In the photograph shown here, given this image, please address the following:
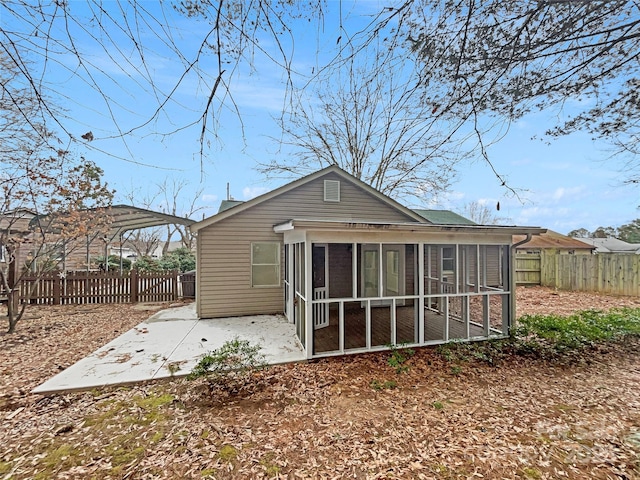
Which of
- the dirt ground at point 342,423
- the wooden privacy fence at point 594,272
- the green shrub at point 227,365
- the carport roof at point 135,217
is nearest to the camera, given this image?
the dirt ground at point 342,423

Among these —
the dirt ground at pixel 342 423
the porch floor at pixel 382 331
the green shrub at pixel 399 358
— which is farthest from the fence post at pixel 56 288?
the green shrub at pixel 399 358

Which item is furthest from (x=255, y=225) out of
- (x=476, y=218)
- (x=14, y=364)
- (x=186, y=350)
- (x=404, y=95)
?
(x=476, y=218)

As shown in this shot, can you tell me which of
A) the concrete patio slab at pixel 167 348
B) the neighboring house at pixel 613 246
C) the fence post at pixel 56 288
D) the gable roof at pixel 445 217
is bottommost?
the concrete patio slab at pixel 167 348

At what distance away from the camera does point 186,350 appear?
4973 millimetres

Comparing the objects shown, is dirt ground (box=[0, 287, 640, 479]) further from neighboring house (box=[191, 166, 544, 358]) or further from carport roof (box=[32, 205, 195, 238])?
carport roof (box=[32, 205, 195, 238])

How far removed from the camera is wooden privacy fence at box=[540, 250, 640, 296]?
11117 mm

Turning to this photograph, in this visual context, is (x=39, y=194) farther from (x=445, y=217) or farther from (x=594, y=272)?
(x=594, y=272)

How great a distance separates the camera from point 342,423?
3055 mm

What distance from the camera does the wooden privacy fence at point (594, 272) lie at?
11.1m

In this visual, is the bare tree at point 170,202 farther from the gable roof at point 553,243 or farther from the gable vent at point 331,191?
the gable roof at point 553,243

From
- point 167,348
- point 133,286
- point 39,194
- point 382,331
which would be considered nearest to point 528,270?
point 382,331

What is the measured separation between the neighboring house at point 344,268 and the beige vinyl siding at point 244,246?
0.03 meters

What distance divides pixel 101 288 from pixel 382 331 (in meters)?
8.99

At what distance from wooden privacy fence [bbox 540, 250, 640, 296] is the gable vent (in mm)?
12096
